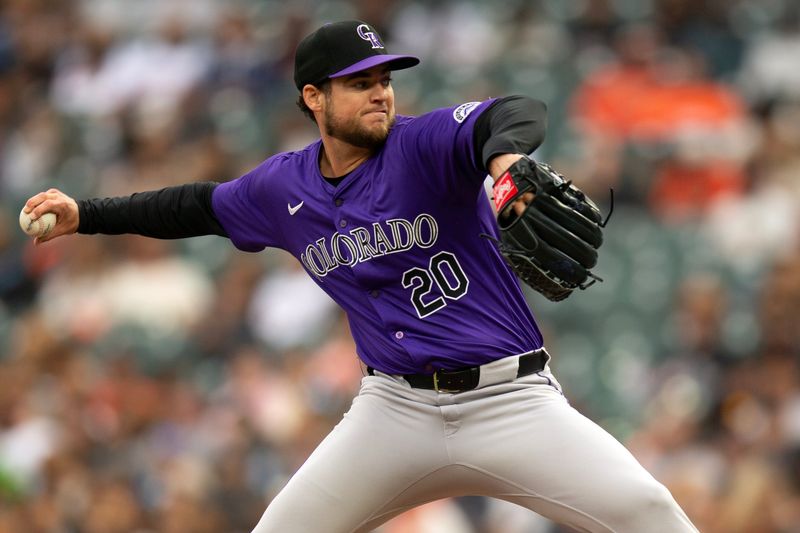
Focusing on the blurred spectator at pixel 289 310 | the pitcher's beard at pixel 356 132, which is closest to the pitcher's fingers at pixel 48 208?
the pitcher's beard at pixel 356 132

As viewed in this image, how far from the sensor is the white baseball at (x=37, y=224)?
4207 mm

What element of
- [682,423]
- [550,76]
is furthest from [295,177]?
[550,76]

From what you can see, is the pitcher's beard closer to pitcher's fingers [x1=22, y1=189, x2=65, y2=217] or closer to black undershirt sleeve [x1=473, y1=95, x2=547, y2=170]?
black undershirt sleeve [x1=473, y1=95, x2=547, y2=170]

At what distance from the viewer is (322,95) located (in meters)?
4.15

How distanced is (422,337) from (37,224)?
127 cm

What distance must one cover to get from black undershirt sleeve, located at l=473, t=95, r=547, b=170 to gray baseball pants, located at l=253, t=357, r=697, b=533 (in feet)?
2.38

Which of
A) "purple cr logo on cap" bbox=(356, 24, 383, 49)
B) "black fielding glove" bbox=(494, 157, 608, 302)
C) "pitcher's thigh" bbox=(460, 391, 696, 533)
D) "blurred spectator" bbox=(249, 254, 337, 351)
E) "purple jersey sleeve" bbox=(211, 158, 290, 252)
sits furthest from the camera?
"blurred spectator" bbox=(249, 254, 337, 351)

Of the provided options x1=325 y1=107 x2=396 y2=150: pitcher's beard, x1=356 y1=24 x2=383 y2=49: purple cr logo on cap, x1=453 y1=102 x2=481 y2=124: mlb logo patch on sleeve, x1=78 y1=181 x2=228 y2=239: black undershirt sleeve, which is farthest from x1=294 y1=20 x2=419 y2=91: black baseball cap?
x1=78 y1=181 x2=228 y2=239: black undershirt sleeve

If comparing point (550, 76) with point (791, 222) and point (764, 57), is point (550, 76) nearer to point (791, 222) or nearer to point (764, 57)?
point (764, 57)

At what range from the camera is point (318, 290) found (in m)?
8.57

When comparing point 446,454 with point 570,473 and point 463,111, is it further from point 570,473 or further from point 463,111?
point 463,111

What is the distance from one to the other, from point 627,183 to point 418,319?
490 cm

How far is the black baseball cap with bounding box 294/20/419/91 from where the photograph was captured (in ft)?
13.1

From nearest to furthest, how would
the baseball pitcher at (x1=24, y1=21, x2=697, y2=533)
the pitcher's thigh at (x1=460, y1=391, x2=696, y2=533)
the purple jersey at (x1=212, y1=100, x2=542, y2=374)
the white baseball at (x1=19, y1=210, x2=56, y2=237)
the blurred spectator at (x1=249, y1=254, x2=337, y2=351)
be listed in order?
the pitcher's thigh at (x1=460, y1=391, x2=696, y2=533) → the baseball pitcher at (x1=24, y1=21, x2=697, y2=533) → the purple jersey at (x1=212, y1=100, x2=542, y2=374) → the white baseball at (x1=19, y1=210, x2=56, y2=237) → the blurred spectator at (x1=249, y1=254, x2=337, y2=351)
